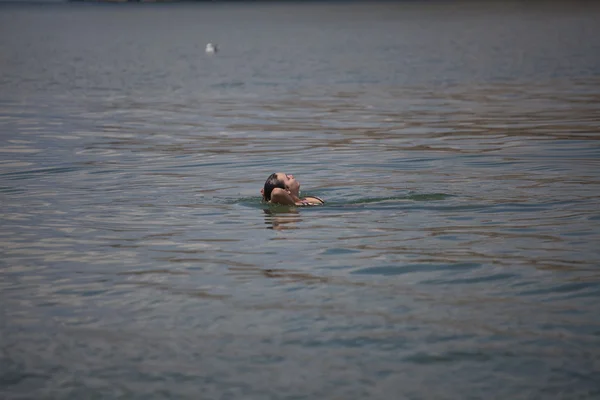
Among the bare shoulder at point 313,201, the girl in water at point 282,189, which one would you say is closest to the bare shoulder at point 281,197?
the girl in water at point 282,189

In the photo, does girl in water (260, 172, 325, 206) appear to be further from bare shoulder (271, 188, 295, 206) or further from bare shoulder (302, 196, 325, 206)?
bare shoulder (302, 196, 325, 206)

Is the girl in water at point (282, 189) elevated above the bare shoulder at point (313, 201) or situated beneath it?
elevated above

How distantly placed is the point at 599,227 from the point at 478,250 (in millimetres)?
2020

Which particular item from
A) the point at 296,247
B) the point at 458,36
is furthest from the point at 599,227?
the point at 458,36

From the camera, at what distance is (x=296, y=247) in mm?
13586

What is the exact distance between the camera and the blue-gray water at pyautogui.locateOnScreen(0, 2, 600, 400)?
9.17 metres

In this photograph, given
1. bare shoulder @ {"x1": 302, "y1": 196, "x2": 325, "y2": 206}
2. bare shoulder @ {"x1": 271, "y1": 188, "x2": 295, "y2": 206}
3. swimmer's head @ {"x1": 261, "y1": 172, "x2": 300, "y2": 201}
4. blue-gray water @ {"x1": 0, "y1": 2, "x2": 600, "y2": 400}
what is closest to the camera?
blue-gray water @ {"x1": 0, "y1": 2, "x2": 600, "y2": 400}

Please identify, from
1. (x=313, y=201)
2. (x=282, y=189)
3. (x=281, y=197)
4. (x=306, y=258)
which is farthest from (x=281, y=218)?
(x=306, y=258)

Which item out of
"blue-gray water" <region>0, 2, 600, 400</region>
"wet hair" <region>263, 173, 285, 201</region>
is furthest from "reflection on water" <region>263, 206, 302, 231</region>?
"wet hair" <region>263, 173, 285, 201</region>

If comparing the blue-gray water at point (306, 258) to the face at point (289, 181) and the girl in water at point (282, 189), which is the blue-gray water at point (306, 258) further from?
the face at point (289, 181)

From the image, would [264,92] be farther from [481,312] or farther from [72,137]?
[481,312]

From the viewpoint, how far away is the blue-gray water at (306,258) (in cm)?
917

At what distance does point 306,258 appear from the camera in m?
13.0

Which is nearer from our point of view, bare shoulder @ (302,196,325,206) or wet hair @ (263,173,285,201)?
wet hair @ (263,173,285,201)
